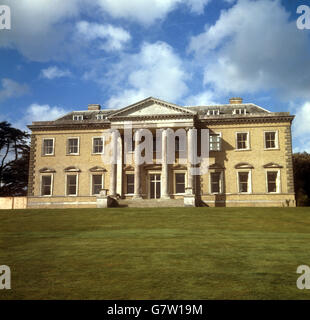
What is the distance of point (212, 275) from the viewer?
9531 millimetres

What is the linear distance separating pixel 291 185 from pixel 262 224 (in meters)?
18.8

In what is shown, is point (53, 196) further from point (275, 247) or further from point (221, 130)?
point (275, 247)

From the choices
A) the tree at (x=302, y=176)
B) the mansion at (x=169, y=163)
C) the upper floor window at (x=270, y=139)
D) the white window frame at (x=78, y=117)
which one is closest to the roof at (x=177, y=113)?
the mansion at (x=169, y=163)

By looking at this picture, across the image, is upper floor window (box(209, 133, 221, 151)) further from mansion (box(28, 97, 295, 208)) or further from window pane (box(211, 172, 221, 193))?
window pane (box(211, 172, 221, 193))

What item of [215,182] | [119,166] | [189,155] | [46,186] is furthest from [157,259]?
[46,186]

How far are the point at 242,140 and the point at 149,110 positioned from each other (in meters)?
10.6

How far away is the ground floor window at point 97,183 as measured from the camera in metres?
40.2

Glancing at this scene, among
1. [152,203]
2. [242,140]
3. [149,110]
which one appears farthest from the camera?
[242,140]

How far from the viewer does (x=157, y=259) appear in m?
11.3

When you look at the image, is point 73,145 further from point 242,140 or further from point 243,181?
point 243,181

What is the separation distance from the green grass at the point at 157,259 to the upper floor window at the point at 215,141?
17946mm

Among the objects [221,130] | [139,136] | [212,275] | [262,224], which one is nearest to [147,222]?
[262,224]

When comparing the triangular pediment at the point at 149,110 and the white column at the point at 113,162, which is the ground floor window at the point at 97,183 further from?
the triangular pediment at the point at 149,110

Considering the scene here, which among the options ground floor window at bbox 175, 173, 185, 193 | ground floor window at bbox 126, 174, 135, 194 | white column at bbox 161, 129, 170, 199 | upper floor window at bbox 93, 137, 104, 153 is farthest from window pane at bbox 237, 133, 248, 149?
upper floor window at bbox 93, 137, 104, 153
